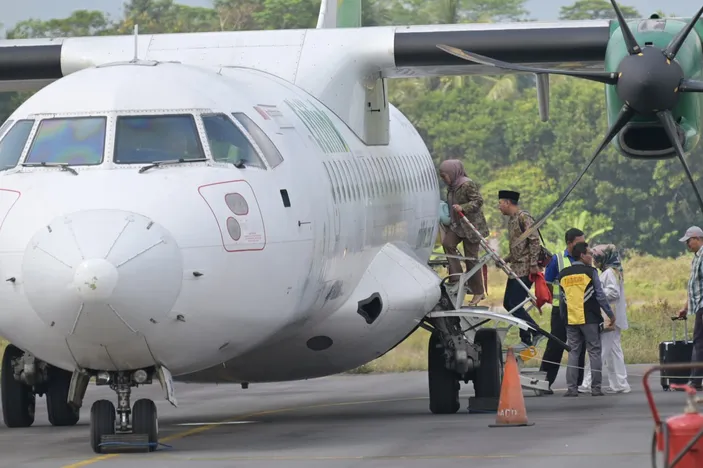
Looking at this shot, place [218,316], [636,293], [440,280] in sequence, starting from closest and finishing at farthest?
[218,316] → [440,280] → [636,293]

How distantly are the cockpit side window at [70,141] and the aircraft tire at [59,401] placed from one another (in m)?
3.66

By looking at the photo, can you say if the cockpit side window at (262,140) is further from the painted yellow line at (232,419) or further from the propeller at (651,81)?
the propeller at (651,81)

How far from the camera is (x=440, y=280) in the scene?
15.0 m

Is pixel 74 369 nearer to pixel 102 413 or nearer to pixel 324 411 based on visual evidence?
pixel 102 413

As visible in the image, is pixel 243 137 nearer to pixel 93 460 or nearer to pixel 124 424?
pixel 124 424

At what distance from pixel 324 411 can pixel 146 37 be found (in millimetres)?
4180

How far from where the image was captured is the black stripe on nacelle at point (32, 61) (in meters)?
16.3

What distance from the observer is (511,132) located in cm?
6150

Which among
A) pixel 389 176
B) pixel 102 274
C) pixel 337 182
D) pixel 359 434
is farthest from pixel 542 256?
pixel 102 274

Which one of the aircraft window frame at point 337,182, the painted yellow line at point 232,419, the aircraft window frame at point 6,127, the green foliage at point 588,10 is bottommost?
the painted yellow line at point 232,419

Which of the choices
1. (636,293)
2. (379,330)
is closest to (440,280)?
(379,330)

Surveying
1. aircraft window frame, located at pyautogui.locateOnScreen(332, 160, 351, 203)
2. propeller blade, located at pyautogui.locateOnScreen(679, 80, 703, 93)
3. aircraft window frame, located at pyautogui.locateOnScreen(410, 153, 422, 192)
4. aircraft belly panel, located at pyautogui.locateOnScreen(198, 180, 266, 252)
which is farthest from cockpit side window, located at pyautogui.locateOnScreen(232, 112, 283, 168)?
aircraft window frame, located at pyautogui.locateOnScreen(410, 153, 422, 192)

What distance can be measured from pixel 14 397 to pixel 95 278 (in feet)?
16.2

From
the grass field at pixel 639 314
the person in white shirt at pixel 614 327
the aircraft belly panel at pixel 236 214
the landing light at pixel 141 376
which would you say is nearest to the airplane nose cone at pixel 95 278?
the aircraft belly panel at pixel 236 214
